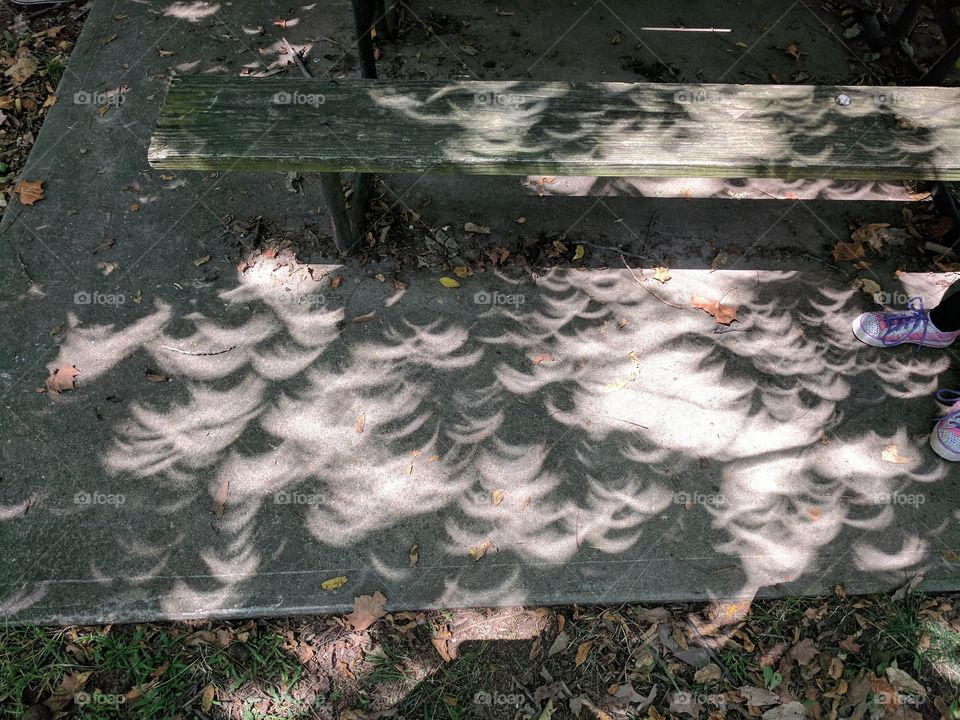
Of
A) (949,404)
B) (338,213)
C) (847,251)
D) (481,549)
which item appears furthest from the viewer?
(847,251)

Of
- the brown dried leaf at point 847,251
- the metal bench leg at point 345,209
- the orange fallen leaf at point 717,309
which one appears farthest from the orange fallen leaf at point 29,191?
the brown dried leaf at point 847,251

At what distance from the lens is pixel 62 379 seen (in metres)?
3.10

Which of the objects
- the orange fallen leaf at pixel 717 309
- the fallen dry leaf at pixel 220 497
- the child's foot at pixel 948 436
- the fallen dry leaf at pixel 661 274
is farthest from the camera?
the fallen dry leaf at pixel 661 274

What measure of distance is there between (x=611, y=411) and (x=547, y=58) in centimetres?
265

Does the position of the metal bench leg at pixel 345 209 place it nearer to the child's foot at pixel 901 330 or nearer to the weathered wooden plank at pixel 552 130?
the weathered wooden plank at pixel 552 130

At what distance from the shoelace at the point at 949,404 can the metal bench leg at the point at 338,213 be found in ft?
9.91

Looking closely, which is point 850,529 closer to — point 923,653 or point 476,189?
point 923,653

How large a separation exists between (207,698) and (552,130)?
2.69 meters

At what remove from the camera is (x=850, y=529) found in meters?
2.87

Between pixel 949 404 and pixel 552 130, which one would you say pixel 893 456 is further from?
pixel 552 130

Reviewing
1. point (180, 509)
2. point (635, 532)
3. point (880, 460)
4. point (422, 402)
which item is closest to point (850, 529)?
point (880, 460)

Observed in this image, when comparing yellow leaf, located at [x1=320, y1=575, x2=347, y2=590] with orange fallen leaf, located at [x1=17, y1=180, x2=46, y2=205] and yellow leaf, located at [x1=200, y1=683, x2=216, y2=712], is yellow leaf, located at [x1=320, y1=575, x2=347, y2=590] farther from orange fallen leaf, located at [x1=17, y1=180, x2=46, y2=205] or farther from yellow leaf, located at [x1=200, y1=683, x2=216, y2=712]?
orange fallen leaf, located at [x1=17, y1=180, x2=46, y2=205]

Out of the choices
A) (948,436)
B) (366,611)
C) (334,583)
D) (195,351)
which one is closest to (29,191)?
(195,351)

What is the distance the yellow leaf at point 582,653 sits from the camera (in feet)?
8.35
